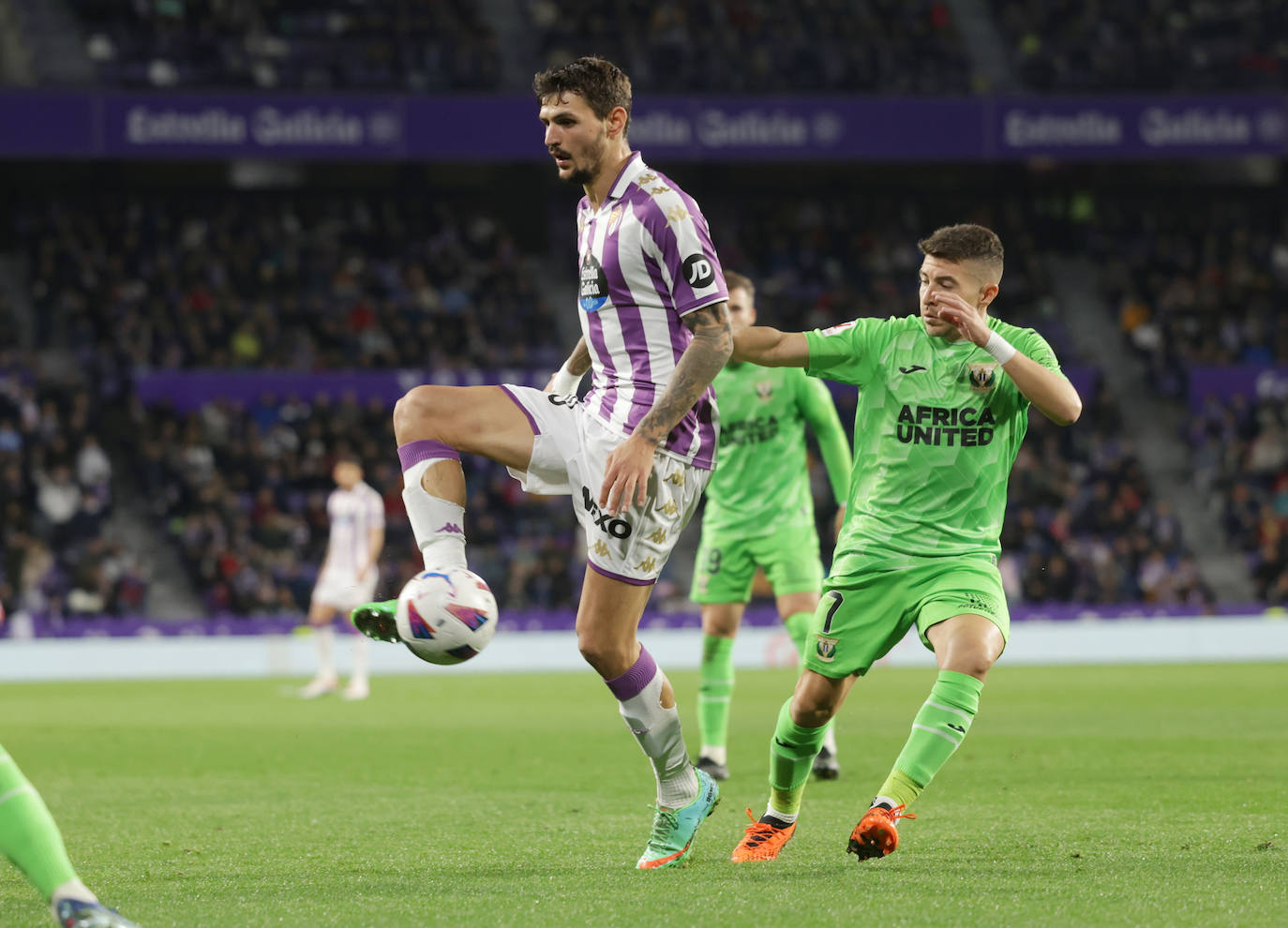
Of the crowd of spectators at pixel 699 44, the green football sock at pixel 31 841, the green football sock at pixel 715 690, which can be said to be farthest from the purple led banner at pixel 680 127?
the green football sock at pixel 31 841

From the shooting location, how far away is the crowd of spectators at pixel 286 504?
21188 mm

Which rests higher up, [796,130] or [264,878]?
[796,130]

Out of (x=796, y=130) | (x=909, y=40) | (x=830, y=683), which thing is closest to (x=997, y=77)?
(x=909, y=40)

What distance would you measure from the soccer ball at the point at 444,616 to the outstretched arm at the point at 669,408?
0.49m

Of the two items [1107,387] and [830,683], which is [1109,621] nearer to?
[1107,387]

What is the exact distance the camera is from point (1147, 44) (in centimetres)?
2803

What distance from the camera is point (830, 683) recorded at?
5.79 metres

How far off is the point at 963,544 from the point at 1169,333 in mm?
22408

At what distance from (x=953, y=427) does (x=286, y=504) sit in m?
17.3

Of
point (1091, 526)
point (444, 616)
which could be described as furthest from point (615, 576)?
point (1091, 526)

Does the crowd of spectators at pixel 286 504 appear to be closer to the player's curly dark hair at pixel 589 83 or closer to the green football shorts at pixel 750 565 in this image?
the green football shorts at pixel 750 565

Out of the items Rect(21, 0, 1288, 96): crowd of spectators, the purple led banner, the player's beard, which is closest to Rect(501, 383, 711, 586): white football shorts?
the player's beard

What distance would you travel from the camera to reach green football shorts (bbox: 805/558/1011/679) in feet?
18.8

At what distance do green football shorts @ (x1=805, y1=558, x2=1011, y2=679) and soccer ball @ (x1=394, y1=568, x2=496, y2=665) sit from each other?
139 cm
